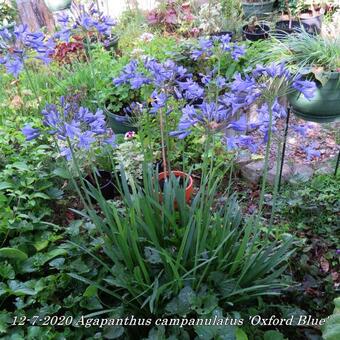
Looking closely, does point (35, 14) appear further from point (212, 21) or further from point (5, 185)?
point (5, 185)

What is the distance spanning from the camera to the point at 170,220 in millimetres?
1788

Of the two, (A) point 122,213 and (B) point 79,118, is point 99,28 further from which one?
(A) point 122,213

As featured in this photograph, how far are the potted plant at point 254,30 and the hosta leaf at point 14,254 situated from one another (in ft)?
13.2

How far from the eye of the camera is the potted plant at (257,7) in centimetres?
569

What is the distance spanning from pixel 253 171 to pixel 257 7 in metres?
3.63

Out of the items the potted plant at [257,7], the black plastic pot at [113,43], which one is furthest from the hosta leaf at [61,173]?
the potted plant at [257,7]

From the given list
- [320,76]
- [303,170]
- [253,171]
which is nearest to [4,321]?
[253,171]

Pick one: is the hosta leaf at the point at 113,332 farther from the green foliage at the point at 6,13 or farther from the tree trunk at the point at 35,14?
the tree trunk at the point at 35,14

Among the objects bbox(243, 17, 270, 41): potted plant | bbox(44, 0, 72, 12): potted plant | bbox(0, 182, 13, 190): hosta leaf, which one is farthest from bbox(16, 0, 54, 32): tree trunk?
bbox(0, 182, 13, 190): hosta leaf

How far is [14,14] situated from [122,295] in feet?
19.4

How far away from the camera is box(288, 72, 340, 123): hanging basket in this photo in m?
2.37

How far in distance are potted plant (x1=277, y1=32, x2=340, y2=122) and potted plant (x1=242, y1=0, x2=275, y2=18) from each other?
129 inches

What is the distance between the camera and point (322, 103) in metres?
2.41

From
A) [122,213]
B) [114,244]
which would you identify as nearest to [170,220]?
[114,244]
